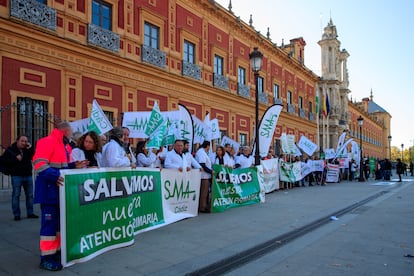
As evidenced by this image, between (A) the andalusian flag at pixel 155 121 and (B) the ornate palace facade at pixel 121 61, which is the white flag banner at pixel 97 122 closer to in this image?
(A) the andalusian flag at pixel 155 121

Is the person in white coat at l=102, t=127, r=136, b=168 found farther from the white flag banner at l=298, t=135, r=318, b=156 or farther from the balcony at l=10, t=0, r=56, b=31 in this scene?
the white flag banner at l=298, t=135, r=318, b=156

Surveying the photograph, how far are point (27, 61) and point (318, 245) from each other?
10.4 meters

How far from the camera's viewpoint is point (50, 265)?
461 cm

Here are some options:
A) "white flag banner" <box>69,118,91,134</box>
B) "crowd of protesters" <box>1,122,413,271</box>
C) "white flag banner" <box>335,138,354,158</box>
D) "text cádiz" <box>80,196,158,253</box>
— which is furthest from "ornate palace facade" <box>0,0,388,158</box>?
"text cádiz" <box>80,196,158,253</box>

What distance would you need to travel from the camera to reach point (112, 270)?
4.67 meters

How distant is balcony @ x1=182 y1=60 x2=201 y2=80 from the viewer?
62.0 feet

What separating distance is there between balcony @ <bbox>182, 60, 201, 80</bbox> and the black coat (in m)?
11.7

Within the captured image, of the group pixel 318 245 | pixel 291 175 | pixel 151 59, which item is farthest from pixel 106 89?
pixel 318 245

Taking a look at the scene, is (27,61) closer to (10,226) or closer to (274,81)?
(10,226)

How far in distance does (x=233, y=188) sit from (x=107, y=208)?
536cm

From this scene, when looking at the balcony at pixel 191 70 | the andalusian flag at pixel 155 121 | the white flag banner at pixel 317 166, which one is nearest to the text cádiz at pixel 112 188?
the andalusian flag at pixel 155 121

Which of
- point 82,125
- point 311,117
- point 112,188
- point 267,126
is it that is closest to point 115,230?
point 112,188

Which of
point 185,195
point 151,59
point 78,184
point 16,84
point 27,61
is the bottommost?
point 185,195

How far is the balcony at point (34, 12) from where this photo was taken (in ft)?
37.1
